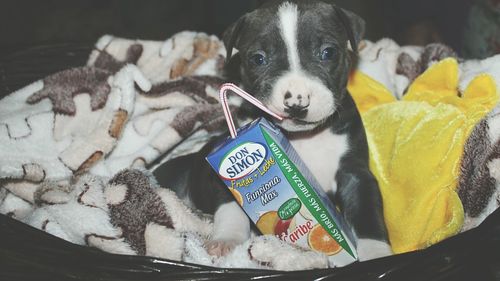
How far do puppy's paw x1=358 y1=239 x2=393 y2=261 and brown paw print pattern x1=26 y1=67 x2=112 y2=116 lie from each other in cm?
139

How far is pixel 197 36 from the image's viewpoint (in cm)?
345

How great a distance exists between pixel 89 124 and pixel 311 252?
1415 millimetres

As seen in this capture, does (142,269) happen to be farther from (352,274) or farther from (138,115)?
(138,115)

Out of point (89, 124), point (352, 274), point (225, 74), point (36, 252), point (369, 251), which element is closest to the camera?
point (352, 274)

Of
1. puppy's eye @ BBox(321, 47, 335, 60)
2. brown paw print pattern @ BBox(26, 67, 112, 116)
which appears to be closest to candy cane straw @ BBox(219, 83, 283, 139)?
puppy's eye @ BBox(321, 47, 335, 60)

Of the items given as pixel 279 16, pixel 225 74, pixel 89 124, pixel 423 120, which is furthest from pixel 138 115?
pixel 423 120

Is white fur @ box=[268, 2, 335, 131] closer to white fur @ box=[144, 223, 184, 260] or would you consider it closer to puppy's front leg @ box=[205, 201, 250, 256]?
puppy's front leg @ box=[205, 201, 250, 256]

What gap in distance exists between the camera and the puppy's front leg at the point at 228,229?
2.02 meters

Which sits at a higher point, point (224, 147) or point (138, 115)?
point (224, 147)

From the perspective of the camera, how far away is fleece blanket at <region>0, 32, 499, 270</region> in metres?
2.07

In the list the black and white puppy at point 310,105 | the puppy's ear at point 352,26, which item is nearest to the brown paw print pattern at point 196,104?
the black and white puppy at point 310,105

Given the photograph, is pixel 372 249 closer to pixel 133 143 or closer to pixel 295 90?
pixel 295 90

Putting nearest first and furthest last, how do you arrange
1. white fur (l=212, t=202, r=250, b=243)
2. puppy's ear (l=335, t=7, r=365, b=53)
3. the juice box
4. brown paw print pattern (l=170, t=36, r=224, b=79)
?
the juice box
white fur (l=212, t=202, r=250, b=243)
puppy's ear (l=335, t=7, r=365, b=53)
brown paw print pattern (l=170, t=36, r=224, b=79)

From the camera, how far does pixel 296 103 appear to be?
195cm
